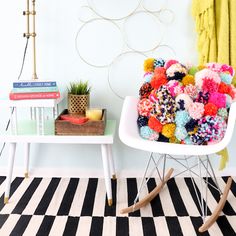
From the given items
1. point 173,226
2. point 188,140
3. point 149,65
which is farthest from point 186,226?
point 149,65

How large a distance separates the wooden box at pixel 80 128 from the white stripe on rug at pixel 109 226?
1.59 feet

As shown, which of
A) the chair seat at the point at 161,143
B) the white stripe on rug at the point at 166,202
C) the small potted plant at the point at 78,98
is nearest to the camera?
the chair seat at the point at 161,143

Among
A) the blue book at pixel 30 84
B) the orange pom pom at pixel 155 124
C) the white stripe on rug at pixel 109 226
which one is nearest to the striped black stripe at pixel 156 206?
the white stripe on rug at pixel 109 226

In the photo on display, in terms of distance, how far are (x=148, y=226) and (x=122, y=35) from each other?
123 centimetres

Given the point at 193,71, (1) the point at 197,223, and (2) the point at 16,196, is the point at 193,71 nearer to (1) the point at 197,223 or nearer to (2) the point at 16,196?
(1) the point at 197,223

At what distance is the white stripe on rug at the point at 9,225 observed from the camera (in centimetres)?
185

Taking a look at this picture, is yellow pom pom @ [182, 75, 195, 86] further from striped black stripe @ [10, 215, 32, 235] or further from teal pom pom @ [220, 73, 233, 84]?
striped black stripe @ [10, 215, 32, 235]

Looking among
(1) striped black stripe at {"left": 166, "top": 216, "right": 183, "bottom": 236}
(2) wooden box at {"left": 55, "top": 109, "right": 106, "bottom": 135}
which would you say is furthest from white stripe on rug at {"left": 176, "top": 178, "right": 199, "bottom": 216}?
(2) wooden box at {"left": 55, "top": 109, "right": 106, "bottom": 135}

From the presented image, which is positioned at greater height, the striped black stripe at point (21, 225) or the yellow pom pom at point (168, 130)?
the yellow pom pom at point (168, 130)

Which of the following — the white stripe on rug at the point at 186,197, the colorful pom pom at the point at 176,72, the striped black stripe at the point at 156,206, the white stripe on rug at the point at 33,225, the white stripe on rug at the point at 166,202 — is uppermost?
the colorful pom pom at the point at 176,72

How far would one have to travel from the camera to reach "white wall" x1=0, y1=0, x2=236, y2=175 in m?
2.40

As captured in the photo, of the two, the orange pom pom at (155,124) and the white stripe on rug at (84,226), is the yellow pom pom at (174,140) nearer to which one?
the orange pom pom at (155,124)

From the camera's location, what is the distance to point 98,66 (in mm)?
2465

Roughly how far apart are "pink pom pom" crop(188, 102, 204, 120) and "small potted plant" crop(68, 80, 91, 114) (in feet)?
2.36
